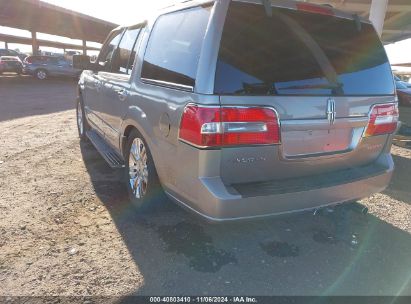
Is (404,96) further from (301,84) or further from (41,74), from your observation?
(41,74)

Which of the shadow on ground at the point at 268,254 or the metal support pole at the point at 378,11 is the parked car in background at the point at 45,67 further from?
the shadow on ground at the point at 268,254

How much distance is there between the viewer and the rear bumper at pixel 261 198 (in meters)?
2.47

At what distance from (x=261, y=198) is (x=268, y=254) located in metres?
0.80

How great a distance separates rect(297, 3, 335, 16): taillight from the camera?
2.82 meters

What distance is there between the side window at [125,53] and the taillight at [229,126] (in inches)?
63.4

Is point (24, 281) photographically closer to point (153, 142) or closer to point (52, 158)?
point (153, 142)

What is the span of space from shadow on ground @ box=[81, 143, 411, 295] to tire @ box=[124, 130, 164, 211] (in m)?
0.15

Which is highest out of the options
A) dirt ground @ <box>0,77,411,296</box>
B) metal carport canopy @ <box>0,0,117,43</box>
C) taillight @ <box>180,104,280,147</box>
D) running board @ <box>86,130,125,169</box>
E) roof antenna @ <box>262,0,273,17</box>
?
metal carport canopy @ <box>0,0,117,43</box>

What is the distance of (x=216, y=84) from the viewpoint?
240cm

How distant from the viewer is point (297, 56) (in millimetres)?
2697

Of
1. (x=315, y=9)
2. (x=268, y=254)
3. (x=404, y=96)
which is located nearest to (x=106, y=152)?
(x=268, y=254)

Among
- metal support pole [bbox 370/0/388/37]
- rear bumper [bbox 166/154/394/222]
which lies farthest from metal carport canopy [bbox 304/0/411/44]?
rear bumper [bbox 166/154/394/222]

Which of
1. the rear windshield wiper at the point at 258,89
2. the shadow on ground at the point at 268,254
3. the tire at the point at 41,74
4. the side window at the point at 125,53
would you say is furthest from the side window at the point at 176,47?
the tire at the point at 41,74

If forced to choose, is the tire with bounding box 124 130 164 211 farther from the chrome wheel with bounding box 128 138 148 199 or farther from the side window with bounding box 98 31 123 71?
the side window with bounding box 98 31 123 71
